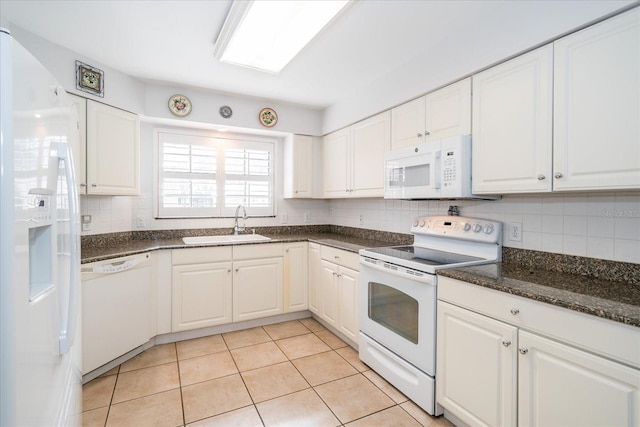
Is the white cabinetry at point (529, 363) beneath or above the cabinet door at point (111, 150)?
beneath

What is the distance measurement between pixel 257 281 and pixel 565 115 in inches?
106

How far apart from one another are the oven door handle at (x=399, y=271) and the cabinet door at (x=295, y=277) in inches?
41.2

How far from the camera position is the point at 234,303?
303 centimetres

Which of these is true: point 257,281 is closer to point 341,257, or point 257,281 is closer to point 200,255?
point 200,255

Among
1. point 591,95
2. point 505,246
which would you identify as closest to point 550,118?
point 591,95

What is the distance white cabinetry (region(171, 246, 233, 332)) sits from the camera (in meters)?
2.81

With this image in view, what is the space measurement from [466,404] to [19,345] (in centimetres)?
187

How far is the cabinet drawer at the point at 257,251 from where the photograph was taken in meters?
3.03

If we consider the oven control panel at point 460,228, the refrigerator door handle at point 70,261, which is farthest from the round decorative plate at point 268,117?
the refrigerator door handle at point 70,261

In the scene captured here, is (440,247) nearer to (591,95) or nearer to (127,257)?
(591,95)

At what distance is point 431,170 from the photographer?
7.06 feet

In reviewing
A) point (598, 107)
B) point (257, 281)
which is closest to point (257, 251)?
point (257, 281)

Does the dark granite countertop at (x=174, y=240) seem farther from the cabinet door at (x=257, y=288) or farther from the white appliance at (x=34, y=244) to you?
the white appliance at (x=34, y=244)

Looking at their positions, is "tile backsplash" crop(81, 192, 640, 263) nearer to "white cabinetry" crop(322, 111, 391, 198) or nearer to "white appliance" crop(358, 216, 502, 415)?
"white appliance" crop(358, 216, 502, 415)
